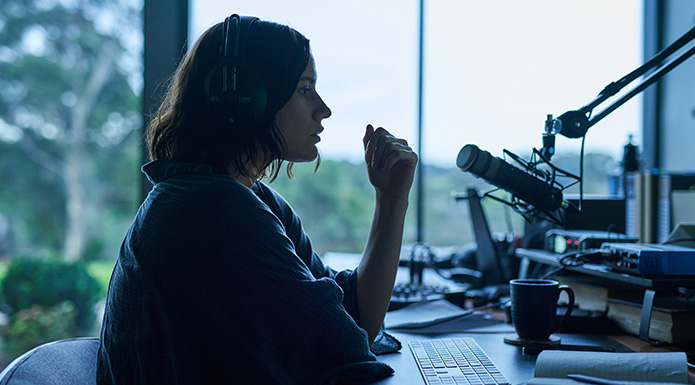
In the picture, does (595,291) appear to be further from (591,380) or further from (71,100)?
(71,100)

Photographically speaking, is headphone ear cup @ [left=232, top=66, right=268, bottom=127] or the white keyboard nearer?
the white keyboard

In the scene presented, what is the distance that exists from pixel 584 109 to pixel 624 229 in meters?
0.66

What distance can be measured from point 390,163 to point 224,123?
331mm

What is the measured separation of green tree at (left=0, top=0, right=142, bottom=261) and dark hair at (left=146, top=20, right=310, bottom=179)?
2.31m

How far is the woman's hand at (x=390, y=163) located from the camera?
1054mm

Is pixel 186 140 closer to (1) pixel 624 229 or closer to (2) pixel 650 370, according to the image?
(2) pixel 650 370

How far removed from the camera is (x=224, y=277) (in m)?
0.72

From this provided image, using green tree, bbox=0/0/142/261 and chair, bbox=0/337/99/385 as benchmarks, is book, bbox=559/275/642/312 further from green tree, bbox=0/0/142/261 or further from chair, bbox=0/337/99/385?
green tree, bbox=0/0/142/261

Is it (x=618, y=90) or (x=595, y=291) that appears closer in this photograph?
(x=618, y=90)

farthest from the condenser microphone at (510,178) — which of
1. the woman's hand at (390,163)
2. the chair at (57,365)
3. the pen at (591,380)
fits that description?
the chair at (57,365)

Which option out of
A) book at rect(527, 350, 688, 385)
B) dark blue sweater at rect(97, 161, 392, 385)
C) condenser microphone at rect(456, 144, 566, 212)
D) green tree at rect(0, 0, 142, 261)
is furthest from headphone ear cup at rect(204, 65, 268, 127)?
green tree at rect(0, 0, 142, 261)

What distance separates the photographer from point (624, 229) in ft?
5.08

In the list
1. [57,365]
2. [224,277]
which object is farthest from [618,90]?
[57,365]

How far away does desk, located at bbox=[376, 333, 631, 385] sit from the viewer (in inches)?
31.2
